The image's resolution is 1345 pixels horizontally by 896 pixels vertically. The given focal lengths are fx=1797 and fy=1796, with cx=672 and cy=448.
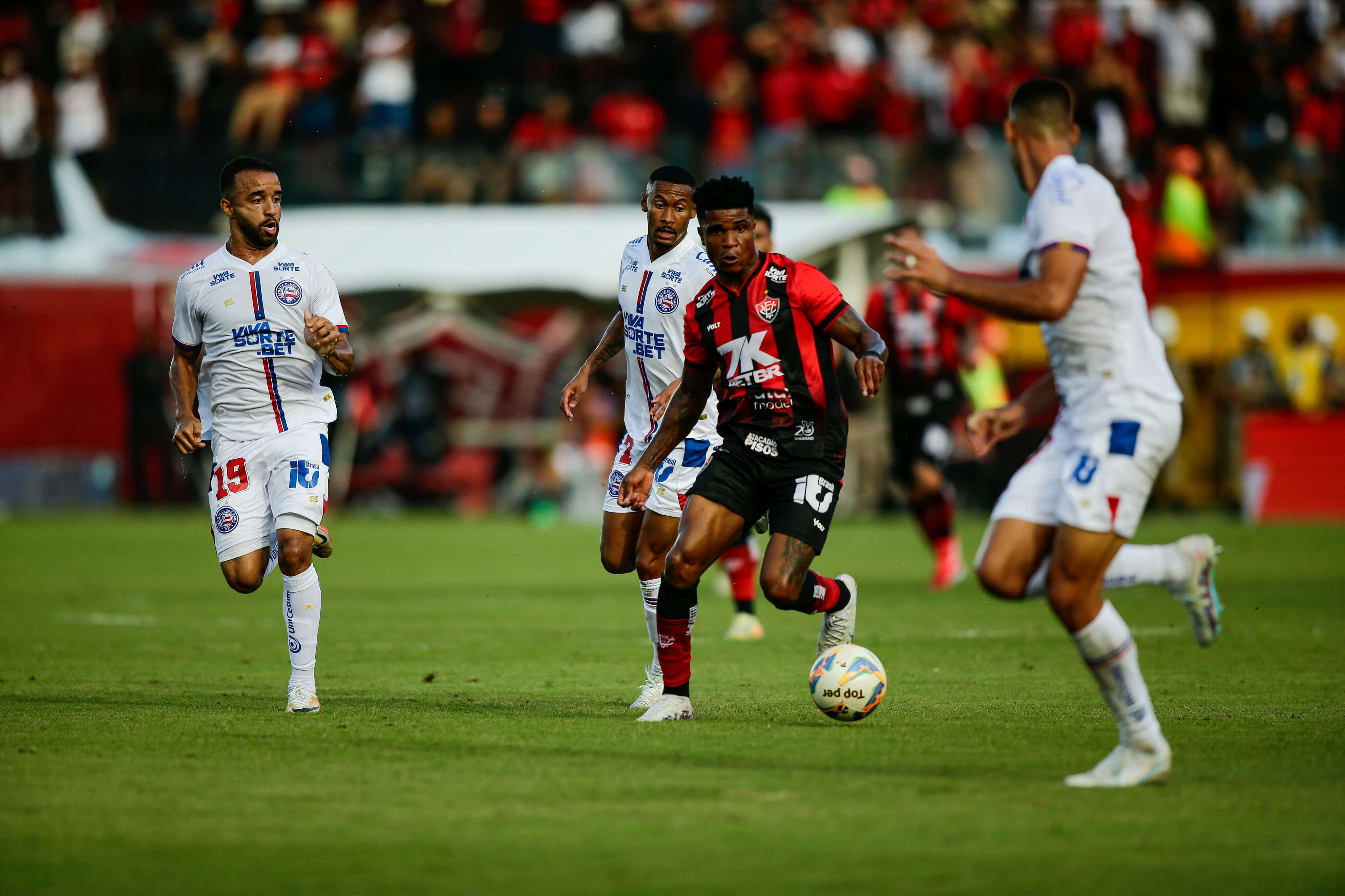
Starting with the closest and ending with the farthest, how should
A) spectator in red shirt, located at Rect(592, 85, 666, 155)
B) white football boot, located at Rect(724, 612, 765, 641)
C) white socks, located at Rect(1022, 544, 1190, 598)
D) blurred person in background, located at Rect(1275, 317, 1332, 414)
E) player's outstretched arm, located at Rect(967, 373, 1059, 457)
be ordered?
1. white socks, located at Rect(1022, 544, 1190, 598)
2. player's outstretched arm, located at Rect(967, 373, 1059, 457)
3. white football boot, located at Rect(724, 612, 765, 641)
4. blurred person in background, located at Rect(1275, 317, 1332, 414)
5. spectator in red shirt, located at Rect(592, 85, 666, 155)

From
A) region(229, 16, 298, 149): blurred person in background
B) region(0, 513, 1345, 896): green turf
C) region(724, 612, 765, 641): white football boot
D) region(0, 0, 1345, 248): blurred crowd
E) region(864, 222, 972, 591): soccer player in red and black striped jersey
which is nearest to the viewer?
region(0, 513, 1345, 896): green turf

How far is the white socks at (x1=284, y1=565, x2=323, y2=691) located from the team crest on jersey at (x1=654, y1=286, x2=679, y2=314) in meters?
2.16

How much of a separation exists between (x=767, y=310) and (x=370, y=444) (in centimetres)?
1944

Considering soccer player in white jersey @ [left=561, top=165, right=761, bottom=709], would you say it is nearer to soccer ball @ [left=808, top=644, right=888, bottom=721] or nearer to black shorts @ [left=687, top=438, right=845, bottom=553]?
black shorts @ [left=687, top=438, right=845, bottom=553]

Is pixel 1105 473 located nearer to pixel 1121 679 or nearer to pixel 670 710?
pixel 1121 679

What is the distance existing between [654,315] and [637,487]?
1.36 meters

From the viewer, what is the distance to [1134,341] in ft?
20.8

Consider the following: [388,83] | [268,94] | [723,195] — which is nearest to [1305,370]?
[388,83]

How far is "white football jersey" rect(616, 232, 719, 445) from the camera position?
358 inches

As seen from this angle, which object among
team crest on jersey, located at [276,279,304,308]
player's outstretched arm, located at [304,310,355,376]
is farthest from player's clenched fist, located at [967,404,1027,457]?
team crest on jersey, located at [276,279,304,308]

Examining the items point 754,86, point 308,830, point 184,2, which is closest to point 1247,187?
point 754,86

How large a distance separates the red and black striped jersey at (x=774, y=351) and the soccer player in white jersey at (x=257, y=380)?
1803mm

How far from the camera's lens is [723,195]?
783cm

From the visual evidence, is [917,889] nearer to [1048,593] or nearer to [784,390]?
[1048,593]
